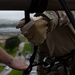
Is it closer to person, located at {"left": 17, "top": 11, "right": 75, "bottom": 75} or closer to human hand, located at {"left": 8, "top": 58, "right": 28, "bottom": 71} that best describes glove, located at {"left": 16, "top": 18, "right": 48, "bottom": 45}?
person, located at {"left": 17, "top": 11, "right": 75, "bottom": 75}

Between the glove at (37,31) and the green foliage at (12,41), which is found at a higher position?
the glove at (37,31)

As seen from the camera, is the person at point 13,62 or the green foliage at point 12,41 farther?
the green foliage at point 12,41

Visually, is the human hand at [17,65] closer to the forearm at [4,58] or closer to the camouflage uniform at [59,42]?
the forearm at [4,58]

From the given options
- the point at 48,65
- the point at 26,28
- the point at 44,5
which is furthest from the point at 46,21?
the point at 48,65

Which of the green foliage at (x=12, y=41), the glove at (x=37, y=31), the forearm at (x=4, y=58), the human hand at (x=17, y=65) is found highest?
the glove at (x=37, y=31)

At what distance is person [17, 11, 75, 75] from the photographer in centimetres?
63

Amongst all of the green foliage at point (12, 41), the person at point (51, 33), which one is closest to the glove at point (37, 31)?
the person at point (51, 33)

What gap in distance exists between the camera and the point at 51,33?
0.84 m

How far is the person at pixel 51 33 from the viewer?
627 mm

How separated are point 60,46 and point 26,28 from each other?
36 centimetres

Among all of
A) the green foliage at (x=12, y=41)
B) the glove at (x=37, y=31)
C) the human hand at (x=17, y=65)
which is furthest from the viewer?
the green foliage at (x=12, y=41)

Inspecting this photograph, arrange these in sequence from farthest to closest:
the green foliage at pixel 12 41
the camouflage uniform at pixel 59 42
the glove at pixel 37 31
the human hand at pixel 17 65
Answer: the green foliage at pixel 12 41 < the camouflage uniform at pixel 59 42 < the human hand at pixel 17 65 < the glove at pixel 37 31

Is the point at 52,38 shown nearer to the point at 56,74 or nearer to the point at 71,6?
the point at 56,74

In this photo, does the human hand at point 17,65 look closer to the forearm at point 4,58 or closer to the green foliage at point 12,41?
the forearm at point 4,58
